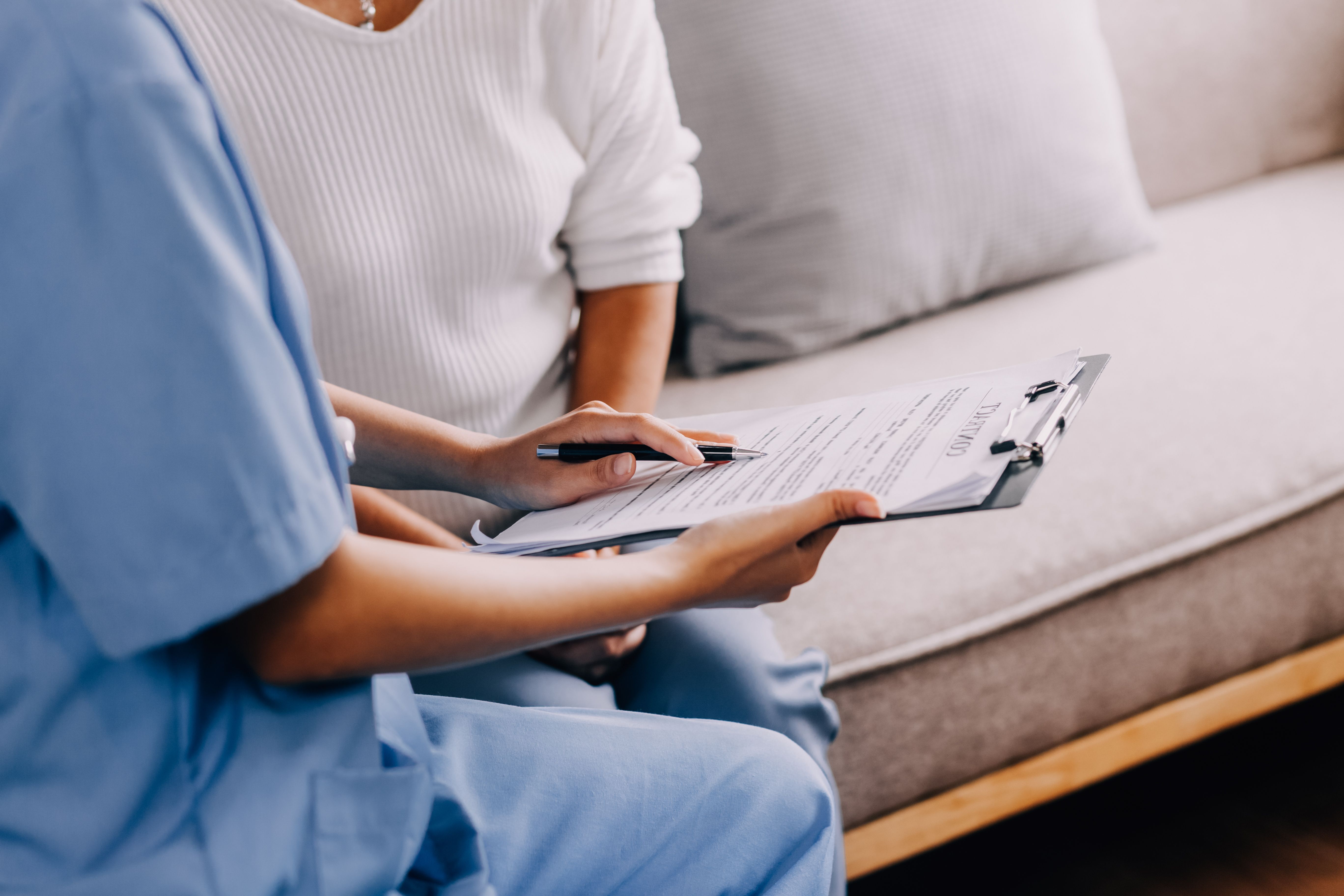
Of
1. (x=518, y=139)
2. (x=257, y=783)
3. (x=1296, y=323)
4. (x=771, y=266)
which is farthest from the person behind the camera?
(x=771, y=266)

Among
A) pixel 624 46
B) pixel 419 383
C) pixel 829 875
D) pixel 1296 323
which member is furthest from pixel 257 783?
pixel 1296 323

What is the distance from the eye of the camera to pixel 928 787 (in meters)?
0.85

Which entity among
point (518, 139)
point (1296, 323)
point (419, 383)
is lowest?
point (1296, 323)

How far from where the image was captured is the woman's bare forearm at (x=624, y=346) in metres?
0.87

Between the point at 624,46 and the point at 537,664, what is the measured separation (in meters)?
0.50

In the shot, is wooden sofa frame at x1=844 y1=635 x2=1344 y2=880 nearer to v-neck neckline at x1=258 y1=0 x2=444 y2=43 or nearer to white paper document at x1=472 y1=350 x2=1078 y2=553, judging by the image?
white paper document at x1=472 y1=350 x2=1078 y2=553

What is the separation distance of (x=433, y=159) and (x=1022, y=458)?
51cm

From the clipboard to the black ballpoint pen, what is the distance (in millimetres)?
73

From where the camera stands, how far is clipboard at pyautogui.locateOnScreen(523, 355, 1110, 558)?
44 centimetres

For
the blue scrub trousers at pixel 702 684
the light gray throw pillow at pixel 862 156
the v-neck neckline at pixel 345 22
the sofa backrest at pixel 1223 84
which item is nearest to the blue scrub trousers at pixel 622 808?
the blue scrub trousers at pixel 702 684

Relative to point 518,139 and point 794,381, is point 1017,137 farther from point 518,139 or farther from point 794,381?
point 518,139

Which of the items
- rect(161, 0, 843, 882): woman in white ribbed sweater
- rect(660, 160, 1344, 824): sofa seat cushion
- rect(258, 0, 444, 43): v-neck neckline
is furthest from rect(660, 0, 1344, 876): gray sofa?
rect(258, 0, 444, 43): v-neck neckline

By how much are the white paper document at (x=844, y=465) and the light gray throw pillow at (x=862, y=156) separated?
59 cm

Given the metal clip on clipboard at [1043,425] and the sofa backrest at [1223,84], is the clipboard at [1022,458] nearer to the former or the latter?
the metal clip on clipboard at [1043,425]
